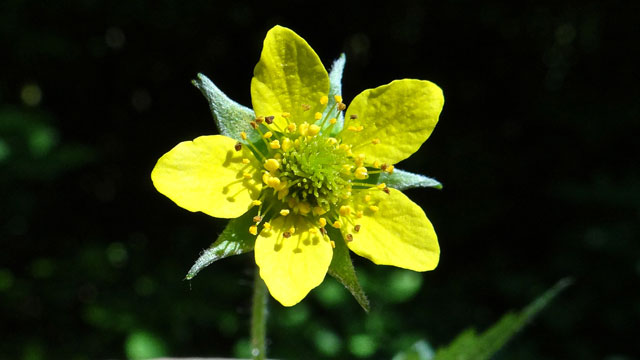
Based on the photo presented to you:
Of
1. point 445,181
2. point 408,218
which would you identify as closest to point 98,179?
point 445,181

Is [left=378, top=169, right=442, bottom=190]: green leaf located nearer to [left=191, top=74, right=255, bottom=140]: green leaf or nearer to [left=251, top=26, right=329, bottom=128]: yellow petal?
[left=251, top=26, right=329, bottom=128]: yellow petal

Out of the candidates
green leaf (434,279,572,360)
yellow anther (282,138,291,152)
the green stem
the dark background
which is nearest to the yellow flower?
yellow anther (282,138,291,152)

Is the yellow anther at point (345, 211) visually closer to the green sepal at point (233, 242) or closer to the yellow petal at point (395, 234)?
the yellow petal at point (395, 234)

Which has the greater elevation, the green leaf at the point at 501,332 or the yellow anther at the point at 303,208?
the yellow anther at the point at 303,208

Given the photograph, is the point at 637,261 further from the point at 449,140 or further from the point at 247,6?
the point at 247,6

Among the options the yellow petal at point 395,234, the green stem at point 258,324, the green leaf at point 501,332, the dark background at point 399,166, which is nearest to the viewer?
the yellow petal at point 395,234

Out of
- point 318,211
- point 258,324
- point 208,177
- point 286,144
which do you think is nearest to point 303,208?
point 318,211

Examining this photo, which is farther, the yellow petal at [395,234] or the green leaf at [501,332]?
the green leaf at [501,332]

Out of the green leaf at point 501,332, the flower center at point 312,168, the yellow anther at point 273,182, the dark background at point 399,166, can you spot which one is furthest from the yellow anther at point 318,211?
the dark background at point 399,166
